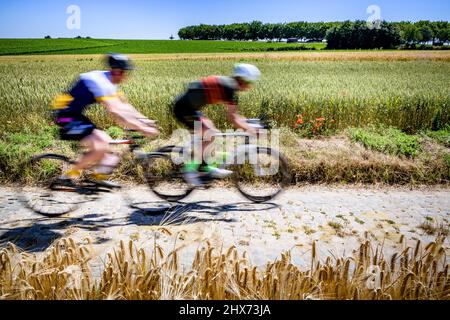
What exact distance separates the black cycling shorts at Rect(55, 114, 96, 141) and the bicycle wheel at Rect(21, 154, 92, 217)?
694 millimetres

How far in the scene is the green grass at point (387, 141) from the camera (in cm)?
712

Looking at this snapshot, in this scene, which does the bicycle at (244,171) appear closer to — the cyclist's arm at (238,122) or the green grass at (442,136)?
the cyclist's arm at (238,122)

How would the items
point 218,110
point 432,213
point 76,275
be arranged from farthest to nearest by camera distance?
point 218,110, point 432,213, point 76,275

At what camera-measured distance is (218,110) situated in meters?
9.38

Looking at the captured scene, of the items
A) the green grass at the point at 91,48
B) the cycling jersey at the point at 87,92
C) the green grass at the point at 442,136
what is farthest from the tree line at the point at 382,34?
the cycling jersey at the point at 87,92

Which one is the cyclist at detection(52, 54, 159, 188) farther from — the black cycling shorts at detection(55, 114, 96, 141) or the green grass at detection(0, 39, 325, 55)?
the green grass at detection(0, 39, 325, 55)

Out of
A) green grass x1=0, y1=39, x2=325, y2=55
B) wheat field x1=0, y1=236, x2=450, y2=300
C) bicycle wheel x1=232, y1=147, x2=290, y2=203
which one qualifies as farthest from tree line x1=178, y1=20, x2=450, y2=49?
wheat field x1=0, y1=236, x2=450, y2=300

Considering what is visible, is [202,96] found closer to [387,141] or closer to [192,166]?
[192,166]
